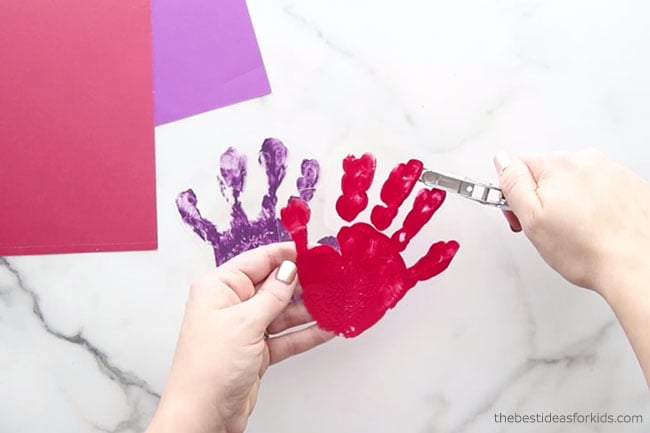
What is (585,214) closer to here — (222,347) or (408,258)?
(408,258)

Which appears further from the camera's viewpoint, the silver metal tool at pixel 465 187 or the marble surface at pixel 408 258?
the marble surface at pixel 408 258

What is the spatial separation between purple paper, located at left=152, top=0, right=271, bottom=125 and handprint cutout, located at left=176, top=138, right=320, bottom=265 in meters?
0.07

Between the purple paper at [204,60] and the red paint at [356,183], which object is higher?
the purple paper at [204,60]

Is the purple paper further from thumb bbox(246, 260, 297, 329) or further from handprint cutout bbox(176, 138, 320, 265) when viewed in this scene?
thumb bbox(246, 260, 297, 329)

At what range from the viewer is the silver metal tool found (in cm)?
67

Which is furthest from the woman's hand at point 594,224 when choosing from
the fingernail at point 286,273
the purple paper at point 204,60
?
the purple paper at point 204,60

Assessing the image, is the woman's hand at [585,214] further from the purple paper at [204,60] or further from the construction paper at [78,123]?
the construction paper at [78,123]

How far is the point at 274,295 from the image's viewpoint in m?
0.63

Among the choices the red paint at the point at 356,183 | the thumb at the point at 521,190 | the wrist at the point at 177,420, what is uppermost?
the thumb at the point at 521,190

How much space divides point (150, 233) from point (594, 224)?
50cm

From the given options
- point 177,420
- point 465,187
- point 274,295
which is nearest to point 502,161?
point 465,187

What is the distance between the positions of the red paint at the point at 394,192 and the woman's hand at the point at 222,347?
123 mm

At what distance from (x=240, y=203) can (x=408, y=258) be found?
21 centimetres

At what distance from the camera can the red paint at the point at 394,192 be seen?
71cm
